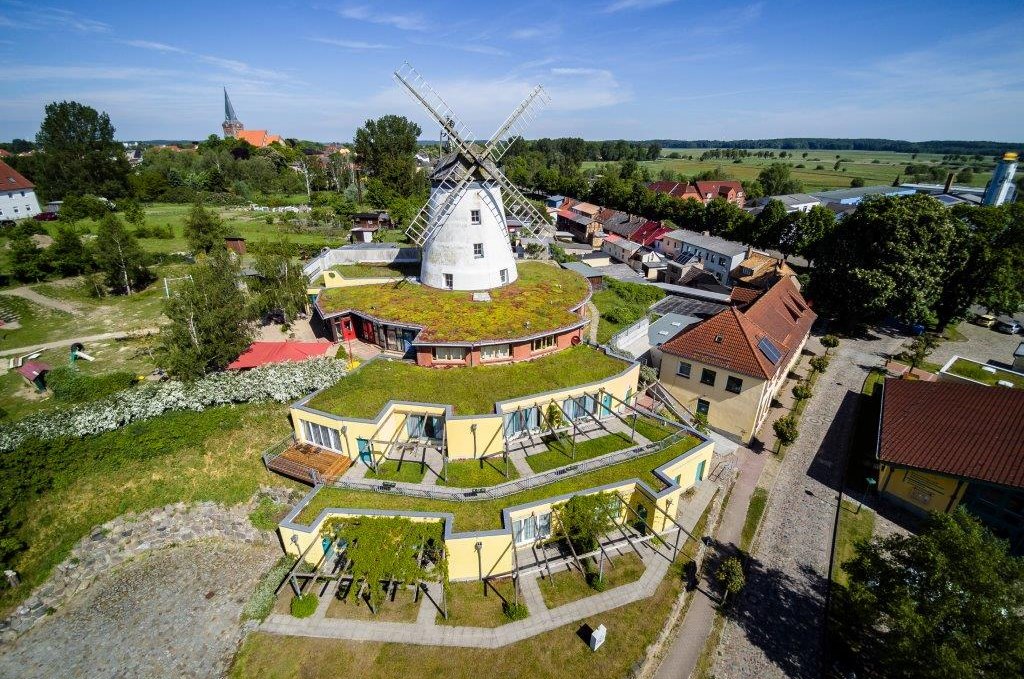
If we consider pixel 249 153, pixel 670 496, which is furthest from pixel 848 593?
pixel 249 153

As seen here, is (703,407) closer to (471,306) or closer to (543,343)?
(543,343)

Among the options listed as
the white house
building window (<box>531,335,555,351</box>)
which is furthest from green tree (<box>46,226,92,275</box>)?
building window (<box>531,335,555,351</box>)

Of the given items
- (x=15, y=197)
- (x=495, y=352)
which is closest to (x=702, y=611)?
(x=495, y=352)

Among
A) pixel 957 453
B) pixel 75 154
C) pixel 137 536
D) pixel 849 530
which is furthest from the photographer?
pixel 75 154

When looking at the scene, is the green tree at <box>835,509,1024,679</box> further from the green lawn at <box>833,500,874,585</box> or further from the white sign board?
the white sign board

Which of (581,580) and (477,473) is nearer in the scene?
(581,580)

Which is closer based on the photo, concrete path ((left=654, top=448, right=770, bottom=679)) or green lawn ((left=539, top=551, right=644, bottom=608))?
concrete path ((left=654, top=448, right=770, bottom=679))
